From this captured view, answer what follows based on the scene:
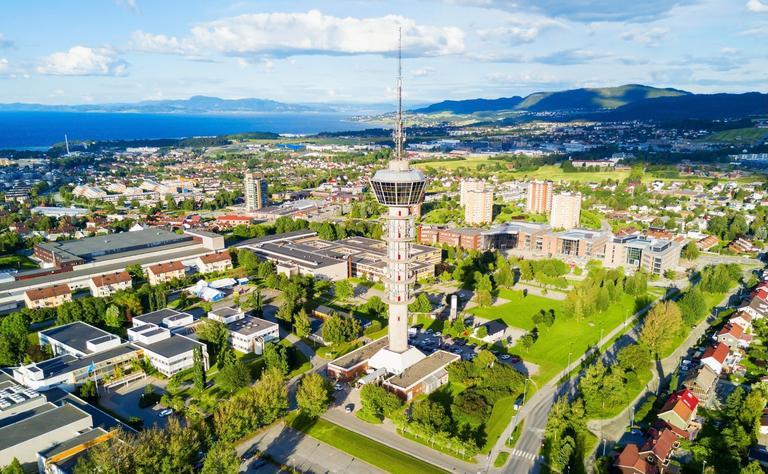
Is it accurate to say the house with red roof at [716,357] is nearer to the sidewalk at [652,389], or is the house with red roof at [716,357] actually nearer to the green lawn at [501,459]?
the sidewalk at [652,389]

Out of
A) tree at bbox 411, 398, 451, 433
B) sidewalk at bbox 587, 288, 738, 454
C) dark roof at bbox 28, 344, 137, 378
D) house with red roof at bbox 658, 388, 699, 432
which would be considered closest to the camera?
tree at bbox 411, 398, 451, 433

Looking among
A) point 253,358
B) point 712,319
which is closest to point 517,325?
point 712,319

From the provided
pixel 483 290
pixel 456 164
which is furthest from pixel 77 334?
pixel 456 164

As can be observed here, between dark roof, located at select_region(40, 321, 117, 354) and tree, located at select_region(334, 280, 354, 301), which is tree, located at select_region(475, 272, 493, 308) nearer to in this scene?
tree, located at select_region(334, 280, 354, 301)

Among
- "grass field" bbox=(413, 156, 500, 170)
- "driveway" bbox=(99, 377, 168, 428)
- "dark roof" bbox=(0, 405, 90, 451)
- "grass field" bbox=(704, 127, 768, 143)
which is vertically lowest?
"driveway" bbox=(99, 377, 168, 428)

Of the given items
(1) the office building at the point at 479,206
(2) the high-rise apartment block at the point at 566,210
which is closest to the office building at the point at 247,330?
(1) the office building at the point at 479,206

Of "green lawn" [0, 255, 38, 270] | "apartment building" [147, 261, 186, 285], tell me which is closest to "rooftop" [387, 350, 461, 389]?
"apartment building" [147, 261, 186, 285]
